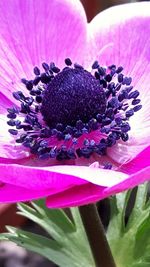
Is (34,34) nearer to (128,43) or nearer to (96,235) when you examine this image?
(128,43)

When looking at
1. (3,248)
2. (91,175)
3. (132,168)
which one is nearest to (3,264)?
(3,248)

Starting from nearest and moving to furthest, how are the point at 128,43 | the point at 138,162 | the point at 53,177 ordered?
the point at 53,177 < the point at 138,162 < the point at 128,43

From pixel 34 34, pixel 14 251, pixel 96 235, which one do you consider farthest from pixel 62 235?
pixel 14 251

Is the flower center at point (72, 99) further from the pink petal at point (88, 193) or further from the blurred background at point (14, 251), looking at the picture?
the blurred background at point (14, 251)

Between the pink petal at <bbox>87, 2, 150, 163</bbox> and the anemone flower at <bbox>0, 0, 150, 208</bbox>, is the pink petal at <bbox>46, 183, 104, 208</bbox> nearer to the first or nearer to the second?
the anemone flower at <bbox>0, 0, 150, 208</bbox>

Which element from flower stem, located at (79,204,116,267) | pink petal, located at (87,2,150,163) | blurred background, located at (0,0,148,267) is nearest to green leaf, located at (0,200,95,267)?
flower stem, located at (79,204,116,267)

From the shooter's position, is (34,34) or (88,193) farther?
(34,34)

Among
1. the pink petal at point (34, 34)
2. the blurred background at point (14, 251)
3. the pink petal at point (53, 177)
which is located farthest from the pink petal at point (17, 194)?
the blurred background at point (14, 251)

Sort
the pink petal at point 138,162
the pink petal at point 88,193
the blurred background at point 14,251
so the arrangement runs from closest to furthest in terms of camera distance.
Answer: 1. the pink petal at point 88,193
2. the pink petal at point 138,162
3. the blurred background at point 14,251
